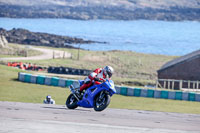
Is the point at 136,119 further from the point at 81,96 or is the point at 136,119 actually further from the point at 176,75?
the point at 176,75

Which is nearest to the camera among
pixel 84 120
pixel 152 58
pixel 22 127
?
pixel 22 127

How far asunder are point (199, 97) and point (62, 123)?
18.9 m

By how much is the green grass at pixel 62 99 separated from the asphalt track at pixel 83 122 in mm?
8879

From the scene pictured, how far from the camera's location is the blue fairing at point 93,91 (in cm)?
1627

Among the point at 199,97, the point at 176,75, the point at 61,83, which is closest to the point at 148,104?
the point at 199,97

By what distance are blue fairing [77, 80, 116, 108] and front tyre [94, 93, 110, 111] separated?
15cm

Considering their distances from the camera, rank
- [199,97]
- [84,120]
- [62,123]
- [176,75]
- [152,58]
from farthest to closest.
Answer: [152,58]
[176,75]
[199,97]
[84,120]
[62,123]

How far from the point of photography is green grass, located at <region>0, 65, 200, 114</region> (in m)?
26.1

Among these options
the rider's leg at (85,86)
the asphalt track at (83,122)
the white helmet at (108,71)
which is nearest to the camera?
the asphalt track at (83,122)

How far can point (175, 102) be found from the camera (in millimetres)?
29656

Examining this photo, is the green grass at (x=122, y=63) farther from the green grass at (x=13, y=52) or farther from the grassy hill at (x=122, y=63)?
the green grass at (x=13, y=52)

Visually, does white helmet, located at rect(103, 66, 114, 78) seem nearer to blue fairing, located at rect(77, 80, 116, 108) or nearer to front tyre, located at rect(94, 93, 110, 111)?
blue fairing, located at rect(77, 80, 116, 108)

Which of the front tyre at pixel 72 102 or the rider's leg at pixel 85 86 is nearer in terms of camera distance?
the rider's leg at pixel 85 86

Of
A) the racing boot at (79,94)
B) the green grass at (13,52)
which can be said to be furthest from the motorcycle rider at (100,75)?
the green grass at (13,52)
